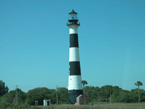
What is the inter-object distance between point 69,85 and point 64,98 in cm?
1282

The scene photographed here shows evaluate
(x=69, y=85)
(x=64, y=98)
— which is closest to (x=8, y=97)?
(x=64, y=98)

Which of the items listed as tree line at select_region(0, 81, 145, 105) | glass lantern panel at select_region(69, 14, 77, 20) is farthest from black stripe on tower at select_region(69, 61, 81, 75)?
tree line at select_region(0, 81, 145, 105)

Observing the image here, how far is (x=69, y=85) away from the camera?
167ft

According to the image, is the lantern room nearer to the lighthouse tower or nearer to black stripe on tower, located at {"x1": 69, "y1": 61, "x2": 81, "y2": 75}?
the lighthouse tower

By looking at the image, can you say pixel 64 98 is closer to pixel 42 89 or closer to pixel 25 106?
pixel 42 89

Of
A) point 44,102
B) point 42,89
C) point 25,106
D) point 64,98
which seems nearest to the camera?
point 25,106

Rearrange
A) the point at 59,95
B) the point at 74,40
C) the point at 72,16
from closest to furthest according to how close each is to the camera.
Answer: the point at 74,40 → the point at 72,16 → the point at 59,95

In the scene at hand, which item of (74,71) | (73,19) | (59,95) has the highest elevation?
(73,19)

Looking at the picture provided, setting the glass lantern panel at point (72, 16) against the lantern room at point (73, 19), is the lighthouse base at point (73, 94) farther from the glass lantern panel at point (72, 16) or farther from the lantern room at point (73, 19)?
the glass lantern panel at point (72, 16)

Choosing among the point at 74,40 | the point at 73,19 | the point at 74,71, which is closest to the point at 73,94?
the point at 74,71

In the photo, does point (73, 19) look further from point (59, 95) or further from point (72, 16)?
point (59, 95)

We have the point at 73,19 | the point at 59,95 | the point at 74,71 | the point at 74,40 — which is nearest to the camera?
the point at 74,71

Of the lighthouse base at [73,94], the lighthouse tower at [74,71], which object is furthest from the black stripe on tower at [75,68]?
the lighthouse base at [73,94]

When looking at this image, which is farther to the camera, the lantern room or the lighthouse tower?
the lantern room
